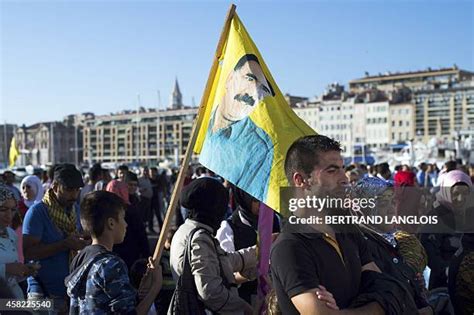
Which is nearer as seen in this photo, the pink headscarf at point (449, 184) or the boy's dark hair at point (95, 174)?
the pink headscarf at point (449, 184)

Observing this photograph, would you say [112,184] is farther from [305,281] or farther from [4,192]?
[305,281]

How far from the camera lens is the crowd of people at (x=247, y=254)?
240cm

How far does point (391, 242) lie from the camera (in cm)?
348

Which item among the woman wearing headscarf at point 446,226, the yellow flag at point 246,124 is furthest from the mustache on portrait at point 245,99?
the woman wearing headscarf at point 446,226

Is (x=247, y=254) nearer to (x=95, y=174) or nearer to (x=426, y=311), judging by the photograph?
(x=426, y=311)

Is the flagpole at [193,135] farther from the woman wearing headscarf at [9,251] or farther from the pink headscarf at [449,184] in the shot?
the pink headscarf at [449,184]

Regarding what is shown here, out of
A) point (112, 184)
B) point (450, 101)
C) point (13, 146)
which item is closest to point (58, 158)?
point (450, 101)

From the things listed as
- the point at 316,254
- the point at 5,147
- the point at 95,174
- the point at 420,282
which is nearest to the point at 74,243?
the point at 420,282

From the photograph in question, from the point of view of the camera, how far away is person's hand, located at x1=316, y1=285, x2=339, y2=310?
2.28 m

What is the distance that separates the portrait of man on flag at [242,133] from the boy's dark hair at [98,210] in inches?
30.3

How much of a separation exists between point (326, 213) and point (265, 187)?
4.20 ft

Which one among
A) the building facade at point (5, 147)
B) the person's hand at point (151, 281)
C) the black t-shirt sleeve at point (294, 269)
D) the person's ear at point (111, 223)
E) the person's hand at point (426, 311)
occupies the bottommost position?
the person's hand at point (426, 311)

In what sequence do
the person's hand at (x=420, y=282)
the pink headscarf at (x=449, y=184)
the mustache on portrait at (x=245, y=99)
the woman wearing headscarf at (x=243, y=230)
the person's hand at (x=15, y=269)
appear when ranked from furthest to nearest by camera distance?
1. the pink headscarf at (x=449, y=184)
2. the woman wearing headscarf at (x=243, y=230)
3. the mustache on portrait at (x=245, y=99)
4. the person's hand at (x=15, y=269)
5. the person's hand at (x=420, y=282)

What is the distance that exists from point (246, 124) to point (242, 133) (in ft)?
0.22
